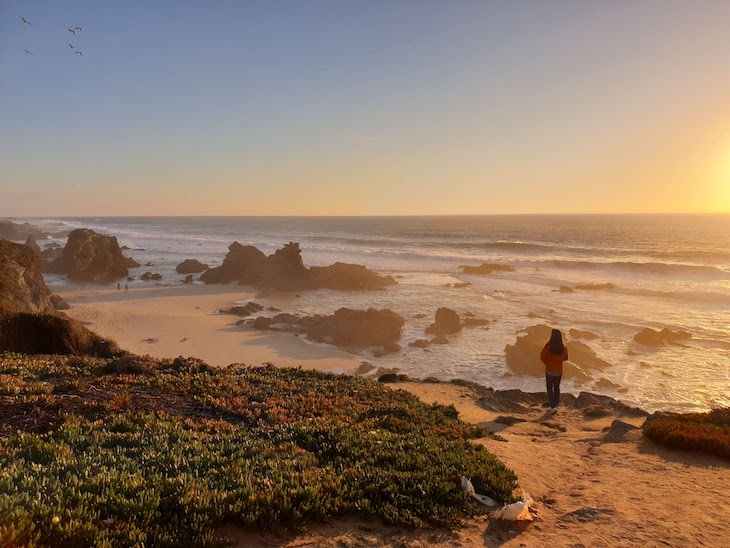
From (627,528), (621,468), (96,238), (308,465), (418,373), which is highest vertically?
(96,238)

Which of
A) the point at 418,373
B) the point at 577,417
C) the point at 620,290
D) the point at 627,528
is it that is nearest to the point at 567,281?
the point at 620,290

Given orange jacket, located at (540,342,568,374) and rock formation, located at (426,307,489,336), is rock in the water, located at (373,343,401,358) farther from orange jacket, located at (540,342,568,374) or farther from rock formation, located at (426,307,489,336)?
orange jacket, located at (540,342,568,374)

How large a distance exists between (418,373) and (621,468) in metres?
12.8

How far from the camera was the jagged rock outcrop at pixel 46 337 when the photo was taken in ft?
45.9

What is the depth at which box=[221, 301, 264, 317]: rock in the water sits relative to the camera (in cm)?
3268

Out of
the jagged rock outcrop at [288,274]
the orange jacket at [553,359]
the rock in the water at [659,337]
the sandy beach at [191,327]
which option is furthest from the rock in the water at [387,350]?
the jagged rock outcrop at [288,274]

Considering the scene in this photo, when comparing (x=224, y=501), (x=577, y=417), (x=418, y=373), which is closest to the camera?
(x=224, y=501)

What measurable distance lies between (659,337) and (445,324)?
38.8 ft

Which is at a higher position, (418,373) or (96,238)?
(96,238)

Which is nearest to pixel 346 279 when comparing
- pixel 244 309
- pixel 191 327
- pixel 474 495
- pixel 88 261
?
pixel 244 309

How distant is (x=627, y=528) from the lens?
Result: 5906 mm

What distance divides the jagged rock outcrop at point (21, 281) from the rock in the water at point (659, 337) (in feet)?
102

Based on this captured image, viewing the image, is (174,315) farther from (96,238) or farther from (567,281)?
(567,281)

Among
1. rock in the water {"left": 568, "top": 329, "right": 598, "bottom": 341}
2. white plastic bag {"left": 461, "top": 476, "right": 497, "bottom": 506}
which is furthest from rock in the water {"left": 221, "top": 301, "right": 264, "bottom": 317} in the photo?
white plastic bag {"left": 461, "top": 476, "right": 497, "bottom": 506}
